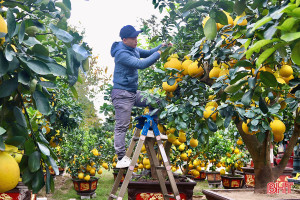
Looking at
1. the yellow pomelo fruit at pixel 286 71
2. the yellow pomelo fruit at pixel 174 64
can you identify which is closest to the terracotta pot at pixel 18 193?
the yellow pomelo fruit at pixel 174 64

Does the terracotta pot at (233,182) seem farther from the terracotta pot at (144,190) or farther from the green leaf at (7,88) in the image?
the green leaf at (7,88)

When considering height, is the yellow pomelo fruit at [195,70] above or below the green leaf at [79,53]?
above

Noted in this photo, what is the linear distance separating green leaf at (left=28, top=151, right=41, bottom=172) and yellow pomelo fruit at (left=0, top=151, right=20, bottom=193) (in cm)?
6

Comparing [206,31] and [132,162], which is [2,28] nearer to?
[206,31]

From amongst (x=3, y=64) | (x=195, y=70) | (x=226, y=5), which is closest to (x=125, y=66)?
(x=195, y=70)

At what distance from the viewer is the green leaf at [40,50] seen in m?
0.79

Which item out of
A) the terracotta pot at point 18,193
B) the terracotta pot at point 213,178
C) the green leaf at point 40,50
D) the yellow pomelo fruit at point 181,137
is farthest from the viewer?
the terracotta pot at point 213,178

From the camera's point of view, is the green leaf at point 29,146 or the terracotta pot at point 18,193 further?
the terracotta pot at point 18,193

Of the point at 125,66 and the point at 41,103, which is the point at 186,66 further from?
the point at 41,103

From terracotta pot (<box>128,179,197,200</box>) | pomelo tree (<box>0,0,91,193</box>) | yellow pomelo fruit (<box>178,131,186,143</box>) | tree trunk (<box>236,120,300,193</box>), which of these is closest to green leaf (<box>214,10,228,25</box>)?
pomelo tree (<box>0,0,91,193</box>)

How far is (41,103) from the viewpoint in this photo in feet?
2.67

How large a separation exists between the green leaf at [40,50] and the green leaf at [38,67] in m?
0.05

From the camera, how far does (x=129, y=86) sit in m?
3.03

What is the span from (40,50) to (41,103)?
146mm
